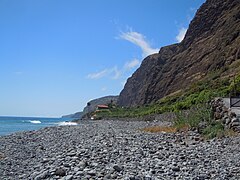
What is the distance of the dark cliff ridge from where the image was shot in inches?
3329

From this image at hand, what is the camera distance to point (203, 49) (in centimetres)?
10000

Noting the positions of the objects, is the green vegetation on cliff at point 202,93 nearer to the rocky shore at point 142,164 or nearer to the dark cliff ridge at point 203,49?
the dark cliff ridge at point 203,49

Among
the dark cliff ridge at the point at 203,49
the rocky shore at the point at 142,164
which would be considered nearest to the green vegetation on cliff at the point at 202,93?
Answer: the dark cliff ridge at the point at 203,49

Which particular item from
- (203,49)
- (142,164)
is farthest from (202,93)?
(203,49)

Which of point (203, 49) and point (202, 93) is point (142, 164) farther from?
point (203, 49)

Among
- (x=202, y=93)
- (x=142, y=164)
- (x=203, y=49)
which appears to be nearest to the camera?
(x=142, y=164)

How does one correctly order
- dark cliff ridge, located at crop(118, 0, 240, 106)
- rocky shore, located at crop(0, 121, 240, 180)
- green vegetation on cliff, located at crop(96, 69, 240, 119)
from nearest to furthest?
1. rocky shore, located at crop(0, 121, 240, 180)
2. green vegetation on cliff, located at crop(96, 69, 240, 119)
3. dark cliff ridge, located at crop(118, 0, 240, 106)

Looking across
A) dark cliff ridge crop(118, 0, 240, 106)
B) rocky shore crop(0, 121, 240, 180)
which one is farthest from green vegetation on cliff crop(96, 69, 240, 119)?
rocky shore crop(0, 121, 240, 180)

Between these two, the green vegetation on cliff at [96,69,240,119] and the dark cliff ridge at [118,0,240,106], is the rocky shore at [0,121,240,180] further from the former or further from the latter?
the dark cliff ridge at [118,0,240,106]

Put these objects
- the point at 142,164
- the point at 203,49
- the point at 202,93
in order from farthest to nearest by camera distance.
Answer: the point at 203,49 < the point at 202,93 < the point at 142,164

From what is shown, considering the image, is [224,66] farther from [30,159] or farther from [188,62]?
[30,159]

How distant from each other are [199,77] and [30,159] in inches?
3115

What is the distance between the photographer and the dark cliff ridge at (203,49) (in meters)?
84.6

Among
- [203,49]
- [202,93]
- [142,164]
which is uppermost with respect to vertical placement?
[203,49]
